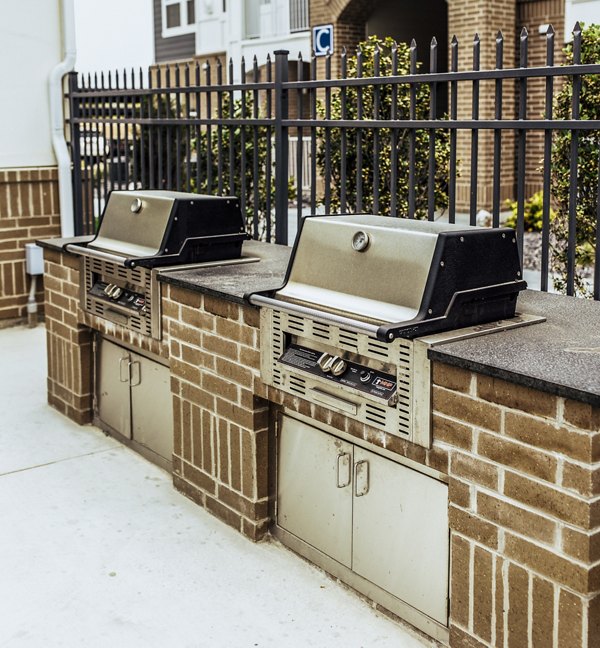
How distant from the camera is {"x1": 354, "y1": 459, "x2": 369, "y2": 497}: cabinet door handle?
3242mm

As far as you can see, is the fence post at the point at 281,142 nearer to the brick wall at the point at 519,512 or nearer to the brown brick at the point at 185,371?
the brown brick at the point at 185,371

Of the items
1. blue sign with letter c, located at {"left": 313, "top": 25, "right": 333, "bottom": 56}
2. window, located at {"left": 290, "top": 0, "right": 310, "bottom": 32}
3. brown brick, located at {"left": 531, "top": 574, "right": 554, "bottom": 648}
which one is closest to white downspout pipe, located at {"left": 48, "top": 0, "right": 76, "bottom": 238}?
brown brick, located at {"left": 531, "top": 574, "right": 554, "bottom": 648}

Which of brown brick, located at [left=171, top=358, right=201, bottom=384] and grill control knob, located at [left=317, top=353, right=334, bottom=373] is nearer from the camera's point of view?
grill control knob, located at [left=317, top=353, right=334, bottom=373]

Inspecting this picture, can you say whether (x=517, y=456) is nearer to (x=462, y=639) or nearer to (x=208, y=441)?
(x=462, y=639)

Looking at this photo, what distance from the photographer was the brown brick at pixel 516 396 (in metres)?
2.46

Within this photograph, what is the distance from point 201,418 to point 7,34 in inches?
184

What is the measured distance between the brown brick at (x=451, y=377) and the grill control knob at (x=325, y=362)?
447mm

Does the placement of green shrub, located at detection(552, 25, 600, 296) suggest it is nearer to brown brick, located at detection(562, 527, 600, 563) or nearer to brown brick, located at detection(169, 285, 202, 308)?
brown brick, located at detection(169, 285, 202, 308)

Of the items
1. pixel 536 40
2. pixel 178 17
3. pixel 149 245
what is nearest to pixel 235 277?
pixel 149 245

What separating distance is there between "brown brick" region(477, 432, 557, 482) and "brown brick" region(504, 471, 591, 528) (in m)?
0.03

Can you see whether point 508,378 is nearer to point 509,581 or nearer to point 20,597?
point 509,581

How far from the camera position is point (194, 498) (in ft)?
13.8

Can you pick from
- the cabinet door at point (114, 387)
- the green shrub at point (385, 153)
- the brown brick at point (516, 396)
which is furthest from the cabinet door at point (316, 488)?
the green shrub at point (385, 153)

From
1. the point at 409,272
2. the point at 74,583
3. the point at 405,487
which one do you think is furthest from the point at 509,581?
the point at 74,583
